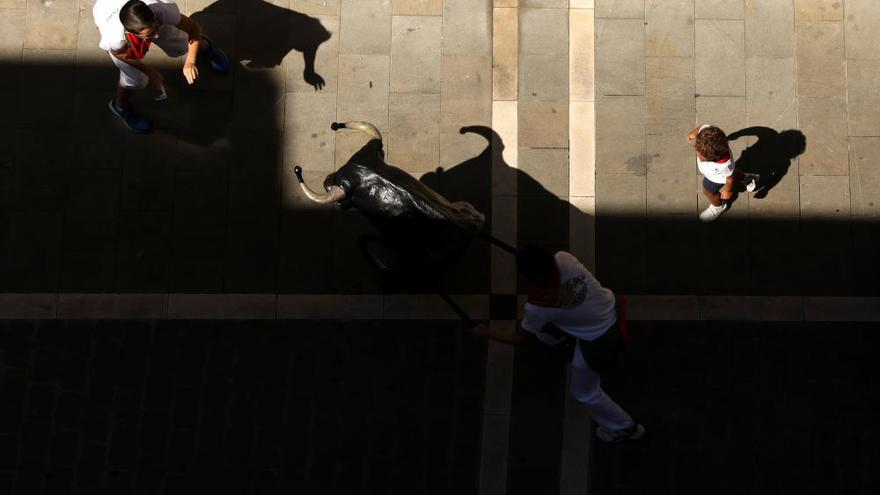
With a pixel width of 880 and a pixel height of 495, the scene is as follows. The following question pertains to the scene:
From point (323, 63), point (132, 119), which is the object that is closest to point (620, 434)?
point (323, 63)

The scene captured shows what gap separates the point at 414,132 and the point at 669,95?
2806 mm

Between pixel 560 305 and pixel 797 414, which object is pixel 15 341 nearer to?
pixel 560 305

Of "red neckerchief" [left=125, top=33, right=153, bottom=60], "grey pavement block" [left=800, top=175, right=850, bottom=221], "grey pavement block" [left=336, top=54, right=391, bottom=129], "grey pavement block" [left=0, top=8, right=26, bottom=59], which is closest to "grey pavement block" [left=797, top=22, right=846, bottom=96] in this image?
"grey pavement block" [left=800, top=175, right=850, bottom=221]

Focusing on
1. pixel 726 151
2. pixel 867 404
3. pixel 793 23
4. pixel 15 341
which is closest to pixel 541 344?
pixel 726 151

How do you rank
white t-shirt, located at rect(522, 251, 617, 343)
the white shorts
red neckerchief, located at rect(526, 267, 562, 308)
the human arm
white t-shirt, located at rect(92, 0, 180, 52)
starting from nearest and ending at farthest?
red neckerchief, located at rect(526, 267, 562, 308), white t-shirt, located at rect(522, 251, 617, 343), white t-shirt, located at rect(92, 0, 180, 52), the human arm, the white shorts

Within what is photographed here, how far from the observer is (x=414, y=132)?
753 centimetres

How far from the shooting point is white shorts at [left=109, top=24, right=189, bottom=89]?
6.52 m

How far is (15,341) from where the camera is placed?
714 centimetres

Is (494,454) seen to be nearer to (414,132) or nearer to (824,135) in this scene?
(414,132)

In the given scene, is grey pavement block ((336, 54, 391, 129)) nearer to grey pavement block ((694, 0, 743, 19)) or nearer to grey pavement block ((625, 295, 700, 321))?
grey pavement block ((625, 295, 700, 321))

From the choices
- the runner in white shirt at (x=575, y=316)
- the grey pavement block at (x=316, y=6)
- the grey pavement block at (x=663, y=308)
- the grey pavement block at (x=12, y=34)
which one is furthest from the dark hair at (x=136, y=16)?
the grey pavement block at (x=663, y=308)

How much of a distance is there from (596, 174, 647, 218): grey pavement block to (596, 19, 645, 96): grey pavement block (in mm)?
948

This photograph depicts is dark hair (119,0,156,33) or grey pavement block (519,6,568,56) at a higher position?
grey pavement block (519,6,568,56)

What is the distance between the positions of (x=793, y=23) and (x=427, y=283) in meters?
5.15
